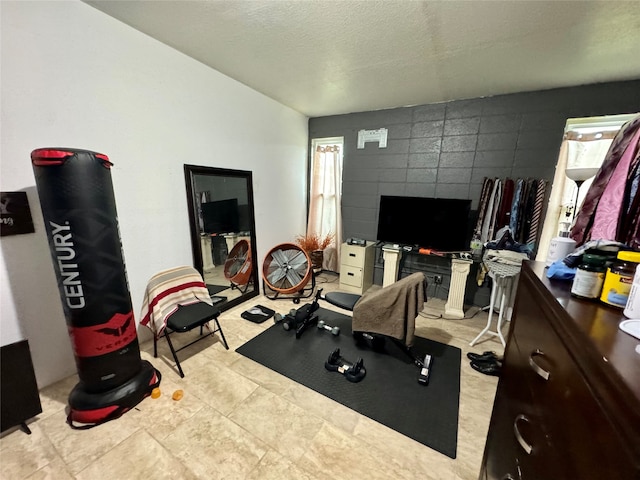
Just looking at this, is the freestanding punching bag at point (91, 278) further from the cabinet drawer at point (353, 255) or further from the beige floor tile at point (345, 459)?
the cabinet drawer at point (353, 255)

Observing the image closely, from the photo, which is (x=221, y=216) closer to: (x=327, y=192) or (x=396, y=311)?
(x=327, y=192)

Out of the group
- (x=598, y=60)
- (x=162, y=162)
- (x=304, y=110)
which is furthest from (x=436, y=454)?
(x=304, y=110)

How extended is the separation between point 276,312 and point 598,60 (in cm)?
362

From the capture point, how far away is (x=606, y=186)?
3.01 feet

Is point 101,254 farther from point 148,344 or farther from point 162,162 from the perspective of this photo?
point 148,344

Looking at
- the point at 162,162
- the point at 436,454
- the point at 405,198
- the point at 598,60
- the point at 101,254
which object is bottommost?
the point at 436,454

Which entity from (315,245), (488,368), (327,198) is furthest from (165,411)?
(327,198)

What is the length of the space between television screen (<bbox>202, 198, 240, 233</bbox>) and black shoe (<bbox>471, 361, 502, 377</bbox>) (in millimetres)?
2697

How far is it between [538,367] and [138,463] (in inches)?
72.3

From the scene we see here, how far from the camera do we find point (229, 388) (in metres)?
1.77

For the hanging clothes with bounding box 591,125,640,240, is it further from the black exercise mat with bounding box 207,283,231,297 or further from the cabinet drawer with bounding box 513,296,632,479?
the black exercise mat with bounding box 207,283,231,297

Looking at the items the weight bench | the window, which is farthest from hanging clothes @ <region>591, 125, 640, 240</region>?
the window

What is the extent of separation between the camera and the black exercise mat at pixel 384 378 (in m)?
1.54

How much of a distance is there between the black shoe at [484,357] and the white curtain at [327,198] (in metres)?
2.26
